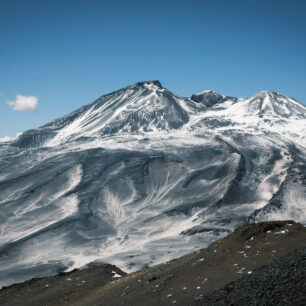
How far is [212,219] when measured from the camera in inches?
4938

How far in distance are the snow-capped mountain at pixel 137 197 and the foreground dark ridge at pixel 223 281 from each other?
64450mm

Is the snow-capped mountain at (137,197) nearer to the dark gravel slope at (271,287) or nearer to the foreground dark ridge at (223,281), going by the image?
the foreground dark ridge at (223,281)

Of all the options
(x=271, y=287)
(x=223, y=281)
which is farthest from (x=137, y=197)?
(x=271, y=287)

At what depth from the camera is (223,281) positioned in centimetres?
1942

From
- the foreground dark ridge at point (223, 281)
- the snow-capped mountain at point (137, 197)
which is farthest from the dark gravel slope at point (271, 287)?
the snow-capped mountain at point (137, 197)

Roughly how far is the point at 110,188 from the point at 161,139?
56.6 m

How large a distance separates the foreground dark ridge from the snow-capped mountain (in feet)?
211

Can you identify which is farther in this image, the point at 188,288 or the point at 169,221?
the point at 169,221

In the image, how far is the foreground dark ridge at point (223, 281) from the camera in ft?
55.8

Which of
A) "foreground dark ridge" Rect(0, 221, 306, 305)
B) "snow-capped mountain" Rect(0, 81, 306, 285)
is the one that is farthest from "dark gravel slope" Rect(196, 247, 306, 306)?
"snow-capped mountain" Rect(0, 81, 306, 285)

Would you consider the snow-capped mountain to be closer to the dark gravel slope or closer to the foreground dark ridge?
the foreground dark ridge

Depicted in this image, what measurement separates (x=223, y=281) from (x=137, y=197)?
124014 mm

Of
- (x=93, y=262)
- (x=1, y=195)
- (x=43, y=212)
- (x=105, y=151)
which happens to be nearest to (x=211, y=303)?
(x=93, y=262)

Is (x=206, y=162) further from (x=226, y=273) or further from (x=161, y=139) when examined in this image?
(x=226, y=273)
